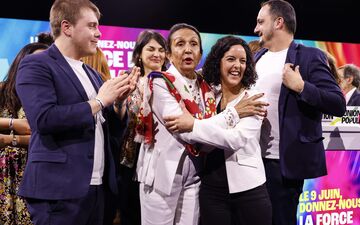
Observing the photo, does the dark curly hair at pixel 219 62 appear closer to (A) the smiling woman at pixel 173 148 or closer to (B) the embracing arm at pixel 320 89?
(A) the smiling woman at pixel 173 148

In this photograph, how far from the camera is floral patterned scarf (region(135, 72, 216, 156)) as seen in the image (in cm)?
229

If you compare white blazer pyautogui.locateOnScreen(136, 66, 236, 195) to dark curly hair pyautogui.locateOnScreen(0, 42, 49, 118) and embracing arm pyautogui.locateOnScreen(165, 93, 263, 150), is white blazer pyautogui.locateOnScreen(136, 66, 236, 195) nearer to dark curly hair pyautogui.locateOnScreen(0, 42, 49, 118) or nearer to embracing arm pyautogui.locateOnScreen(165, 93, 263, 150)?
embracing arm pyautogui.locateOnScreen(165, 93, 263, 150)

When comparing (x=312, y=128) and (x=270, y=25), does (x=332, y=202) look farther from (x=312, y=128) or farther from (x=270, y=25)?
(x=270, y=25)

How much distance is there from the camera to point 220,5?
5.50 m

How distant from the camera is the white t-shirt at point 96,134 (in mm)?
2143

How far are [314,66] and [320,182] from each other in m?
1.67

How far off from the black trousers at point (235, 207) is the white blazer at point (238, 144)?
→ 0.05 m

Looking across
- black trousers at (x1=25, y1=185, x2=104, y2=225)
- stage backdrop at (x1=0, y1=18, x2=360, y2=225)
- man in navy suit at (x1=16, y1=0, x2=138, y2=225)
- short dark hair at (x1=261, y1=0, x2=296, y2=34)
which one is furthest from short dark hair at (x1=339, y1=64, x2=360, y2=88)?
black trousers at (x1=25, y1=185, x2=104, y2=225)

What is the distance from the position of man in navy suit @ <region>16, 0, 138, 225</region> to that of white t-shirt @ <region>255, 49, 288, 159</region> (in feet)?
3.16

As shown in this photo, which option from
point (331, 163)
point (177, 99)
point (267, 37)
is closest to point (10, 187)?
point (177, 99)

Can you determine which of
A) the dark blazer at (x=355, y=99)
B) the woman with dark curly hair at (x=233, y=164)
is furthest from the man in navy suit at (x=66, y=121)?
the dark blazer at (x=355, y=99)

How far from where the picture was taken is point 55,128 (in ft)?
6.29

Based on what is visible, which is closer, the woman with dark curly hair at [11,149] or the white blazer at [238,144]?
the white blazer at [238,144]

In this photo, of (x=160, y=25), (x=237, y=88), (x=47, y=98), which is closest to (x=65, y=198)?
(x=47, y=98)
